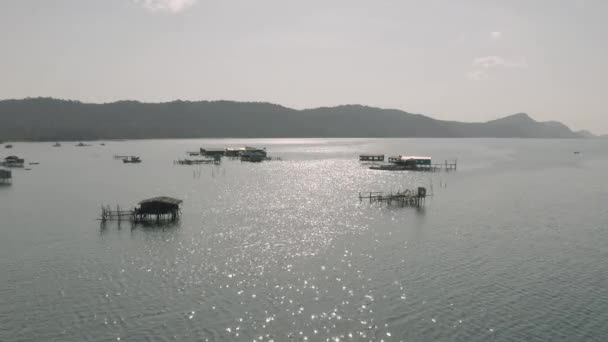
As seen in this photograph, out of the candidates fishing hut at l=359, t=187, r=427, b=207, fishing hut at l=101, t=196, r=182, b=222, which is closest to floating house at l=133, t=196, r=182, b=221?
fishing hut at l=101, t=196, r=182, b=222

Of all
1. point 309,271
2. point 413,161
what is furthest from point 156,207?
point 413,161

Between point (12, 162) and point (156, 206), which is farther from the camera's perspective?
point (12, 162)

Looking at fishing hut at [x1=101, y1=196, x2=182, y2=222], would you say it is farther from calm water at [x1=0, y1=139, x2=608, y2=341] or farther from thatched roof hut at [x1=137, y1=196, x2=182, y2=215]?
calm water at [x1=0, y1=139, x2=608, y2=341]

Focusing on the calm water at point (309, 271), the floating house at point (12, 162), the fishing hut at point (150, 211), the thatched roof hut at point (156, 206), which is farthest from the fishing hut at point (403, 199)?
the floating house at point (12, 162)

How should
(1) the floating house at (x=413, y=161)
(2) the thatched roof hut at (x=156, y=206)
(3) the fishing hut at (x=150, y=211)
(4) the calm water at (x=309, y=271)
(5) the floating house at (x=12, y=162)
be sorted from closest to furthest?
(4) the calm water at (x=309, y=271)
(2) the thatched roof hut at (x=156, y=206)
(3) the fishing hut at (x=150, y=211)
(1) the floating house at (x=413, y=161)
(5) the floating house at (x=12, y=162)

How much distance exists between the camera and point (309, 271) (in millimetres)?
43844

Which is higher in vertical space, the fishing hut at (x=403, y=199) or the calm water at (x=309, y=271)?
the fishing hut at (x=403, y=199)

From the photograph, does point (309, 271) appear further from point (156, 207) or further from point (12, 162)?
point (12, 162)

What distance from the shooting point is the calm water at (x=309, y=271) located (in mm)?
32062

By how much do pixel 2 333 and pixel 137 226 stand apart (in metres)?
34.2

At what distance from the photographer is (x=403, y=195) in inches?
3322

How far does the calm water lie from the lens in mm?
32062

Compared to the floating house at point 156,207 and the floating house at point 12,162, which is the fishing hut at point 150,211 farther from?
the floating house at point 12,162

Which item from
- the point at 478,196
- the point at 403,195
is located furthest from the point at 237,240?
the point at 478,196
